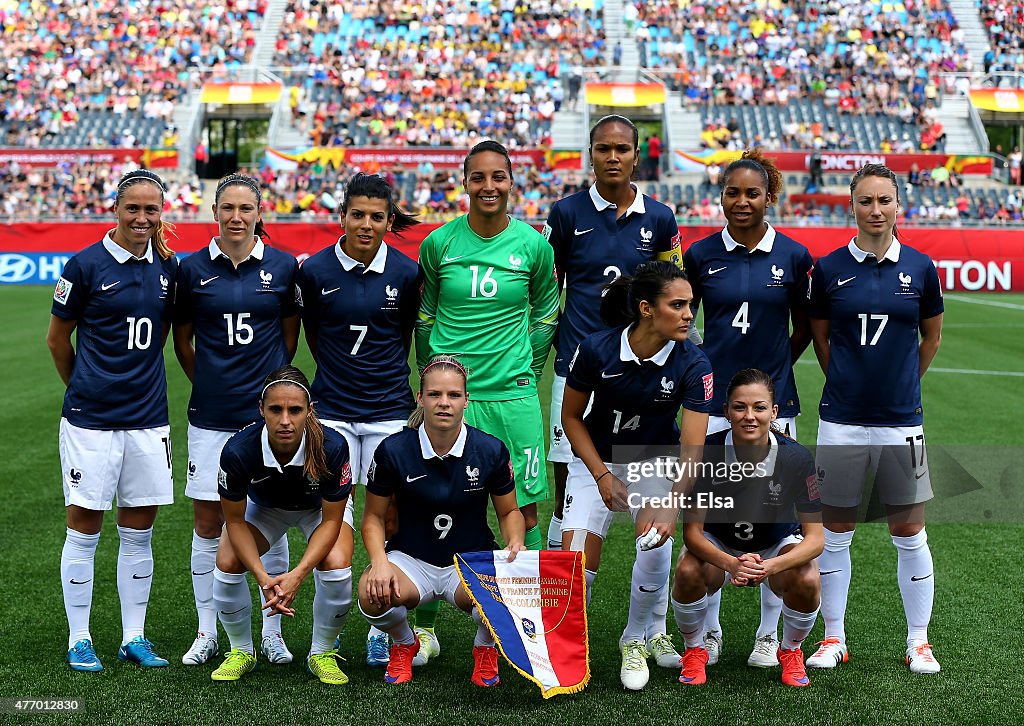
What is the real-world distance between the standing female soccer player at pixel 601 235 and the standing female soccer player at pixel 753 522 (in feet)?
2.73

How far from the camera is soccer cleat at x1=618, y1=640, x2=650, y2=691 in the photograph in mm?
4629

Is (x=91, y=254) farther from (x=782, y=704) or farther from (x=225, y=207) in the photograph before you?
(x=782, y=704)

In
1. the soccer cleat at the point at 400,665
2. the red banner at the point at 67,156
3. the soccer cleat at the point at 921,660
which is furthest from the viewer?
the red banner at the point at 67,156

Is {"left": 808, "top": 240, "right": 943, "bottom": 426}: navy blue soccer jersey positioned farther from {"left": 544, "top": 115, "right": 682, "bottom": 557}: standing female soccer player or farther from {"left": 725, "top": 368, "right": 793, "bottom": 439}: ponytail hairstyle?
{"left": 544, "top": 115, "right": 682, "bottom": 557}: standing female soccer player

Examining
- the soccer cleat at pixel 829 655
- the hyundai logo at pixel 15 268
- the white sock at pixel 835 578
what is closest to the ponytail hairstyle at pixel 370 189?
the white sock at pixel 835 578

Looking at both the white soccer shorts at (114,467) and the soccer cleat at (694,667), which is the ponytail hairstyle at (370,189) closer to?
the white soccer shorts at (114,467)

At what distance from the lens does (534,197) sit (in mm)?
29625

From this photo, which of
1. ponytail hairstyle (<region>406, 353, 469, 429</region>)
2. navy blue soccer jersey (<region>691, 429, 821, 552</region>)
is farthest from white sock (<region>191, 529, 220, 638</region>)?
navy blue soccer jersey (<region>691, 429, 821, 552</region>)

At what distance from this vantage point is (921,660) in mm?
4855

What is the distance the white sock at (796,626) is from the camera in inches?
188

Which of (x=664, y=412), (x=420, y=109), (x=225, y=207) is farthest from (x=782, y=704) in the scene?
(x=420, y=109)

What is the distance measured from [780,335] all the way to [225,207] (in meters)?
2.55

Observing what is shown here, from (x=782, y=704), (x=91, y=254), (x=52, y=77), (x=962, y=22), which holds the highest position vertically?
(x=962, y=22)

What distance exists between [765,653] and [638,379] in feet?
4.46
